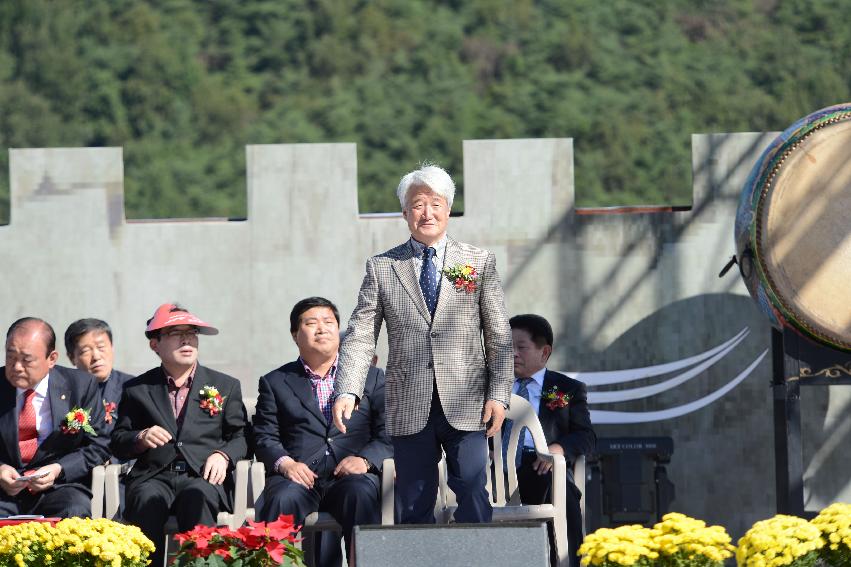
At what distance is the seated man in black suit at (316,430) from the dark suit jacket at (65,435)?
0.90 m

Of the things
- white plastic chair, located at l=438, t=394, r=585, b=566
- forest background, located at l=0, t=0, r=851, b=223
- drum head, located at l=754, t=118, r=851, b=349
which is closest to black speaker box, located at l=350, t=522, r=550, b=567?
white plastic chair, located at l=438, t=394, r=585, b=566

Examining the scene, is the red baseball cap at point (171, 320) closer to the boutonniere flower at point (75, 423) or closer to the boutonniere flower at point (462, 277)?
the boutonniere flower at point (75, 423)

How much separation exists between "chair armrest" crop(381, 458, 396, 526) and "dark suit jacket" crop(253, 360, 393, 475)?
14.3 inches

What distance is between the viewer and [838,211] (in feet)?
27.1

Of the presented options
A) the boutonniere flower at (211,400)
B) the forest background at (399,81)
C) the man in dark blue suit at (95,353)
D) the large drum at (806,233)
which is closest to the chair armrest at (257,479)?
the boutonniere flower at (211,400)

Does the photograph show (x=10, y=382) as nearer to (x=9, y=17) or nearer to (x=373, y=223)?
(x=373, y=223)

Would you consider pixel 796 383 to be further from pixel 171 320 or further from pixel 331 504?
pixel 171 320

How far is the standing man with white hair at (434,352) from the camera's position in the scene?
5984 mm

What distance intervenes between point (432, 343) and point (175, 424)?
6.15ft

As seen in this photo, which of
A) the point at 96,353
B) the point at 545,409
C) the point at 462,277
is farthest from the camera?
the point at 96,353

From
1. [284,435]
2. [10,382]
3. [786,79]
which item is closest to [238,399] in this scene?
[284,435]

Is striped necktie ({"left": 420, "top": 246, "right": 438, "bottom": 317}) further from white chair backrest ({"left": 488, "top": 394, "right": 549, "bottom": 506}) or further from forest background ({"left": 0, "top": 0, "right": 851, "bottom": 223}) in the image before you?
forest background ({"left": 0, "top": 0, "right": 851, "bottom": 223})

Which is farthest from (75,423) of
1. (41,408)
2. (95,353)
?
(95,353)

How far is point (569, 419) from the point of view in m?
7.67
